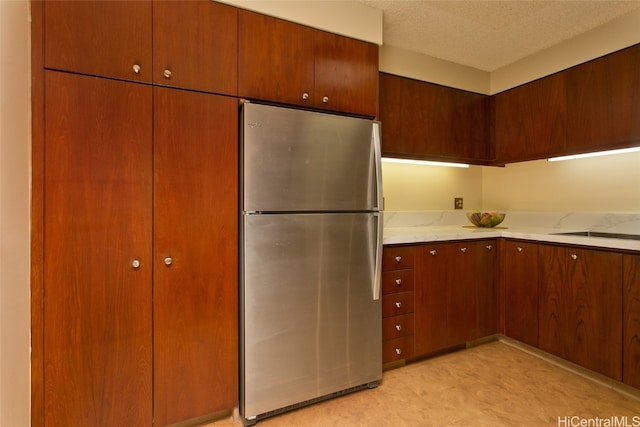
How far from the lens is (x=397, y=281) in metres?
2.04

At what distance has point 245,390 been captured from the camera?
1.56 meters

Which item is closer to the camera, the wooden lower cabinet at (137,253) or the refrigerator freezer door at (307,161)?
the wooden lower cabinet at (137,253)

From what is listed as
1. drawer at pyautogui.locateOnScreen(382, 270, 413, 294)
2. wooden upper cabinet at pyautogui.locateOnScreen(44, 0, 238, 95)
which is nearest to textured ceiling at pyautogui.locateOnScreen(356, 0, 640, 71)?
wooden upper cabinet at pyautogui.locateOnScreen(44, 0, 238, 95)

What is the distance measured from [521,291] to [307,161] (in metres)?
1.87

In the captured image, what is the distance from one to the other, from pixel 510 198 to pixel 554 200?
0.36m

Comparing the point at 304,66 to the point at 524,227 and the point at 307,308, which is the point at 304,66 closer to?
the point at 307,308

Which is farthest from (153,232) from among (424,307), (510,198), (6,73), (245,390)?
(510,198)

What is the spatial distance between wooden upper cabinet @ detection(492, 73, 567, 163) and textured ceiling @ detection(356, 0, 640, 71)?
299 millimetres

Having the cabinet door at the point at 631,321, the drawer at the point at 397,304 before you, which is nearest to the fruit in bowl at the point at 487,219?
the cabinet door at the point at 631,321

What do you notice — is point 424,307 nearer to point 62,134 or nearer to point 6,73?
point 62,134

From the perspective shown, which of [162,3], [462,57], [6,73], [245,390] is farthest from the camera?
[462,57]

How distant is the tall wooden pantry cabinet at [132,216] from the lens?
1.27 meters

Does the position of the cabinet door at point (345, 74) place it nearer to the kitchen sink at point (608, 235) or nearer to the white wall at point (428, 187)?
the white wall at point (428, 187)

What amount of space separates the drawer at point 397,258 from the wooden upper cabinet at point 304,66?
0.86 metres
